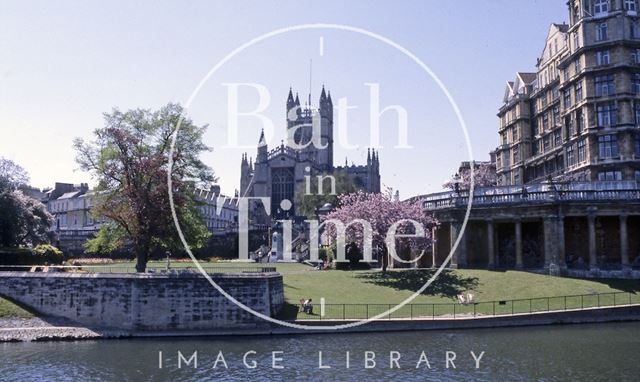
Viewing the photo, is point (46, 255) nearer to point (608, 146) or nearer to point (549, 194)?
point (549, 194)

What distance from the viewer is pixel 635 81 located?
2365 inches

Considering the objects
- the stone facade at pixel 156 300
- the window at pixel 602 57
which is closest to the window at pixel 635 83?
the window at pixel 602 57

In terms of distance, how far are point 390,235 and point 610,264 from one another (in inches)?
751

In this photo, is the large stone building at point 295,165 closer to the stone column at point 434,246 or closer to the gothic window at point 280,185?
the gothic window at point 280,185

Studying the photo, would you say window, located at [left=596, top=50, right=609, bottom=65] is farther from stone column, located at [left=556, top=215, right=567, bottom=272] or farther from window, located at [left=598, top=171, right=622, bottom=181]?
stone column, located at [left=556, top=215, right=567, bottom=272]

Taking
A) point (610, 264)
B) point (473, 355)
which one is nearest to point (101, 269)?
point (473, 355)

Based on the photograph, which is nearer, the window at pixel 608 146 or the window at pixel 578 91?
the window at pixel 608 146

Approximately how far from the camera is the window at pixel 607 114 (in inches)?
Answer: 2350

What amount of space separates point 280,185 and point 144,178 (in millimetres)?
81531

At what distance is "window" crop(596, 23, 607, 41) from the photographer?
60719 millimetres

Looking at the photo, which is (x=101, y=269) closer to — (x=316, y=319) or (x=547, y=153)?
(x=316, y=319)

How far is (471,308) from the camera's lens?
131ft

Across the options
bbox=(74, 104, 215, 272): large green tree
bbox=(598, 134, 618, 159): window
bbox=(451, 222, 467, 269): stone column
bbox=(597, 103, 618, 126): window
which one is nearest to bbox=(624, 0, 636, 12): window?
bbox=(597, 103, 618, 126): window

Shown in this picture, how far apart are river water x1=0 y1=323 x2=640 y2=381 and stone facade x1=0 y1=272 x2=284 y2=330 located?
2415mm
